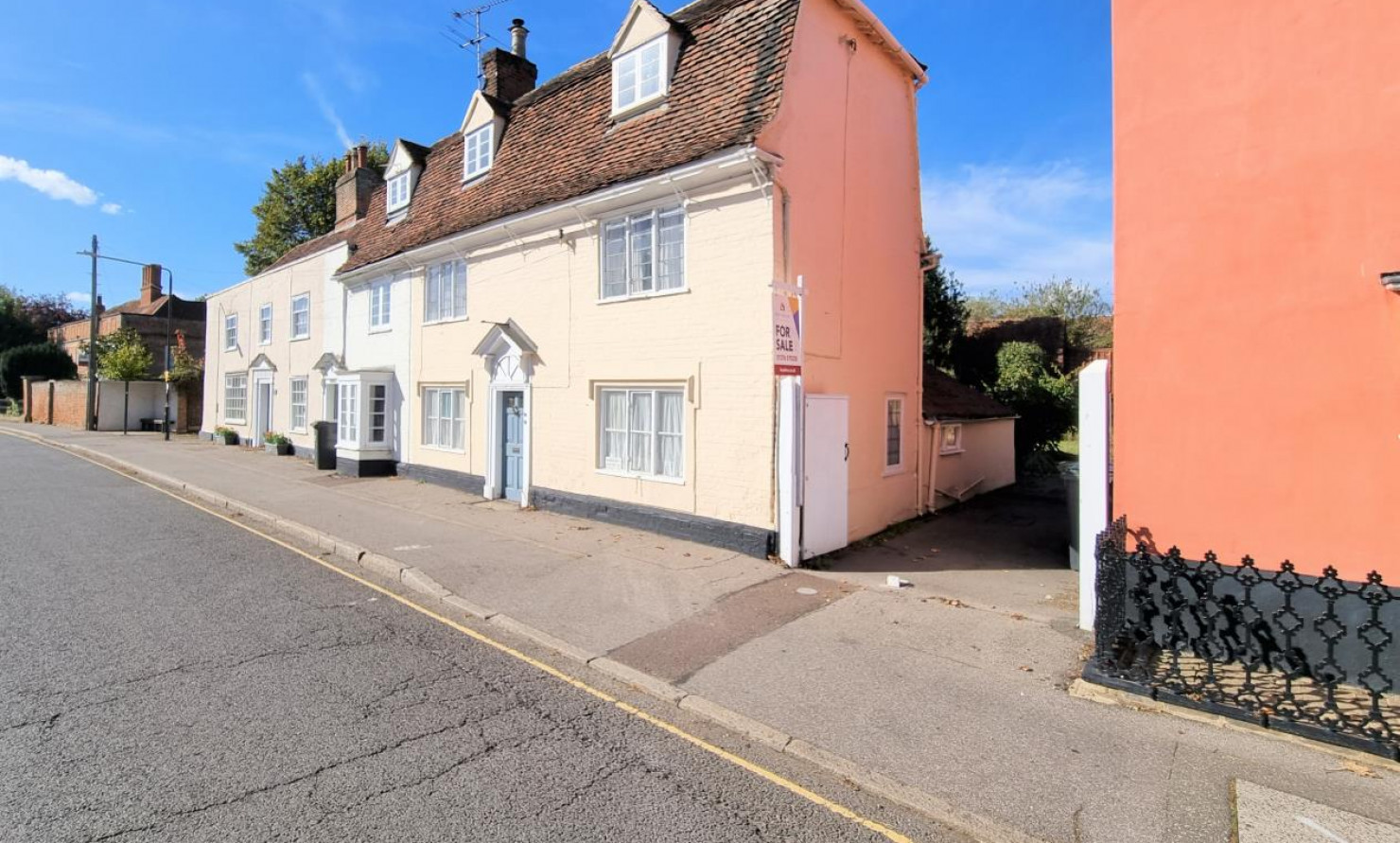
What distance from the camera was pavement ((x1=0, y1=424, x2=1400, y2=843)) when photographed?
3719mm

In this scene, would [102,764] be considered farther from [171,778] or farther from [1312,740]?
[1312,740]

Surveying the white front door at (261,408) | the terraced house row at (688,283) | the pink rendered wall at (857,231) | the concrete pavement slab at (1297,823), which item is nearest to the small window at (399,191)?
the terraced house row at (688,283)

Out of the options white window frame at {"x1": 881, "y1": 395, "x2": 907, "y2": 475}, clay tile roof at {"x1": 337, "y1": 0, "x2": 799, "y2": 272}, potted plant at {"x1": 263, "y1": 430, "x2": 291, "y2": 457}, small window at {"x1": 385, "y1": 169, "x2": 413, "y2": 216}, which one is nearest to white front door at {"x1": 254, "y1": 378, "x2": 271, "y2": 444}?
potted plant at {"x1": 263, "y1": 430, "x2": 291, "y2": 457}

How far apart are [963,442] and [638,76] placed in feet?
33.1

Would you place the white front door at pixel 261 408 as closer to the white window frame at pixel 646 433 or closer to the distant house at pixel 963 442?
the white window frame at pixel 646 433

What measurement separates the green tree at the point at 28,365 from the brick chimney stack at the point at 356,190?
37.6m

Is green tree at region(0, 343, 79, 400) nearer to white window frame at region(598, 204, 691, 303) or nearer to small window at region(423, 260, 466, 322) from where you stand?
small window at region(423, 260, 466, 322)

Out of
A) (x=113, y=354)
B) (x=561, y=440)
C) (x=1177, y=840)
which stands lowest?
(x=1177, y=840)

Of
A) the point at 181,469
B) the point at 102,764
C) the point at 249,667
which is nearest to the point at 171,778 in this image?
the point at 102,764

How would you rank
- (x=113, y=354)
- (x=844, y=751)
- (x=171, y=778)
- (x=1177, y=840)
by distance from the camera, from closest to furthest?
(x=1177, y=840), (x=171, y=778), (x=844, y=751), (x=113, y=354)

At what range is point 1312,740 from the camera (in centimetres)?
432

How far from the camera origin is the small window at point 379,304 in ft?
57.5

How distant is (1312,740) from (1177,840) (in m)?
1.80

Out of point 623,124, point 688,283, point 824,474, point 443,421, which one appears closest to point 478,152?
point 623,124
